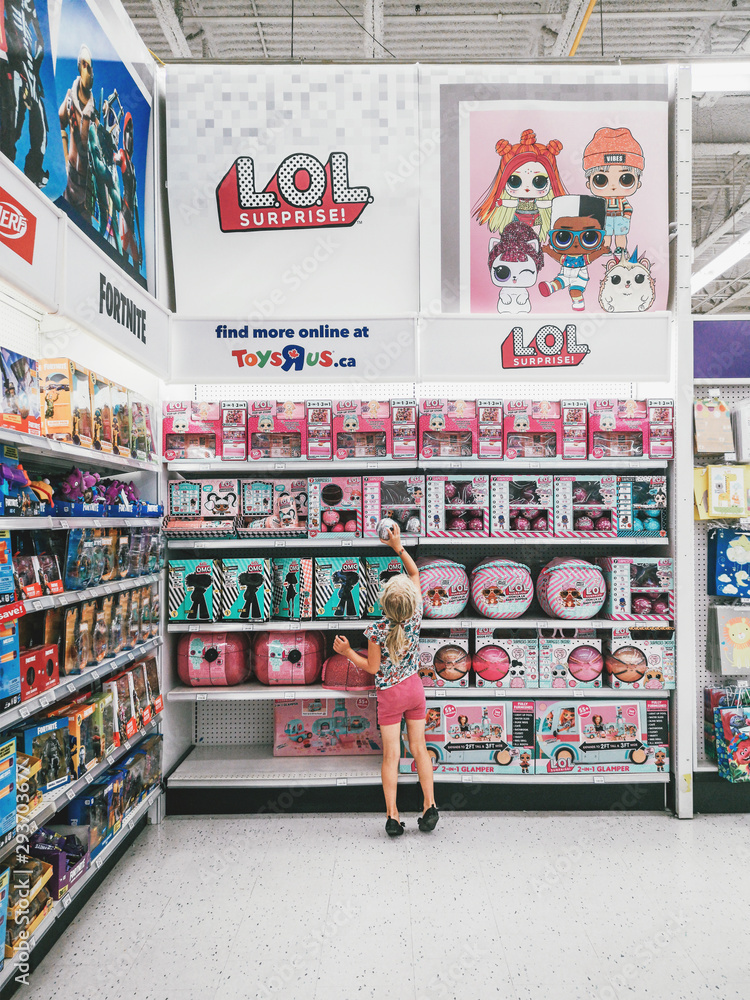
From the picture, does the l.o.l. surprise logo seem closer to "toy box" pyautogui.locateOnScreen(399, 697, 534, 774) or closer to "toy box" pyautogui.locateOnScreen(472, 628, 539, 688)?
"toy box" pyautogui.locateOnScreen(472, 628, 539, 688)

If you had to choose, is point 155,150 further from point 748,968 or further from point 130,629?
point 748,968

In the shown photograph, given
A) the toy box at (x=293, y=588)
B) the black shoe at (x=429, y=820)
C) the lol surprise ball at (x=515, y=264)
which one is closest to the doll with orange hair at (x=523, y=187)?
the lol surprise ball at (x=515, y=264)

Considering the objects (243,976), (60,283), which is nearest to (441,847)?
(243,976)

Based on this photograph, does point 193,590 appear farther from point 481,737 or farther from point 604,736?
point 604,736

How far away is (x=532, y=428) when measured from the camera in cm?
342

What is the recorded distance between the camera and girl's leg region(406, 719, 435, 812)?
10.4 feet

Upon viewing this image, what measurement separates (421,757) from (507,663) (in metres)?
0.71

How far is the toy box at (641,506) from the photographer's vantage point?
346 centimetres

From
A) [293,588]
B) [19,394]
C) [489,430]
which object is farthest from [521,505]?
[19,394]

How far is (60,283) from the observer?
7.65 feet

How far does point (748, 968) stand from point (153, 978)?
2159mm

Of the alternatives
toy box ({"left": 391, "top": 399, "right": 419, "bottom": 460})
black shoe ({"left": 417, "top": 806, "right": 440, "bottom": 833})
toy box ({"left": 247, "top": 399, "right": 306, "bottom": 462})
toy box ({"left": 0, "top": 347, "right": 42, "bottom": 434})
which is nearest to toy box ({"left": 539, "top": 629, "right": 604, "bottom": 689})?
black shoe ({"left": 417, "top": 806, "right": 440, "bottom": 833})

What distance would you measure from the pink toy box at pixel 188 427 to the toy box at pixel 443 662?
5.31 feet

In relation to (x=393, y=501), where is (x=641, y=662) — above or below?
below
